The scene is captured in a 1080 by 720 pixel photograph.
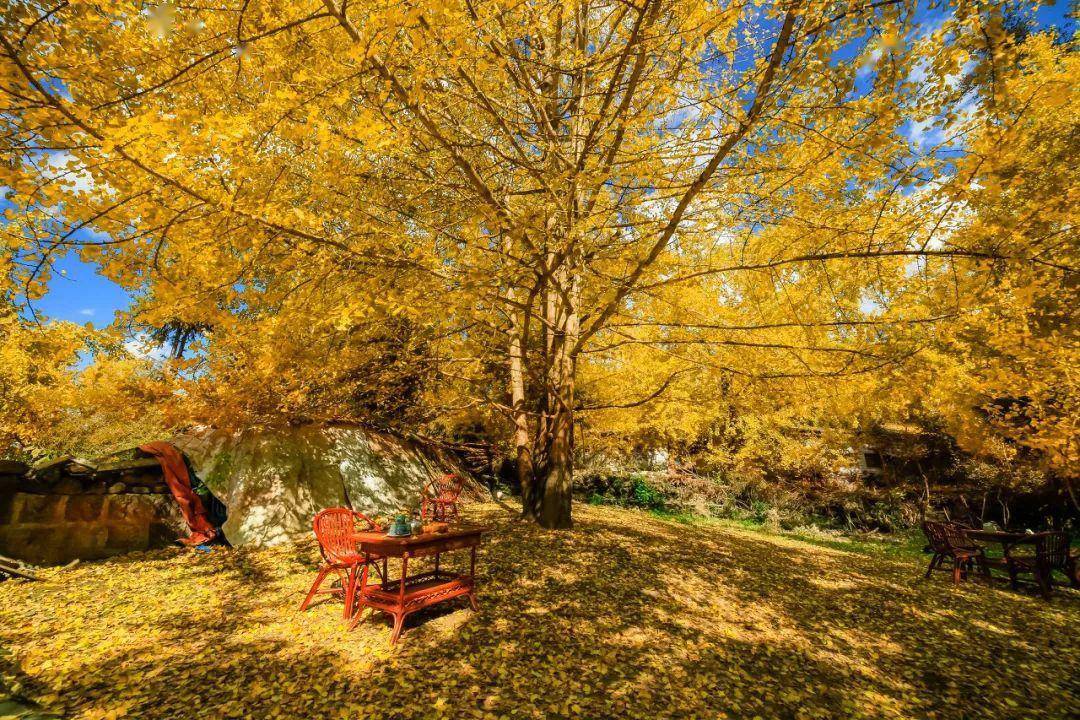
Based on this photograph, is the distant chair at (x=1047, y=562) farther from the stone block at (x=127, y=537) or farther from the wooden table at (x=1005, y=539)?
the stone block at (x=127, y=537)

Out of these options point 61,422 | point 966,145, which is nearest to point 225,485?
point 61,422

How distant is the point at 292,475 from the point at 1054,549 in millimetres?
10460

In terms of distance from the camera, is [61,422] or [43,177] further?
[61,422]

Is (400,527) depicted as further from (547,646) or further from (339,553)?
(547,646)

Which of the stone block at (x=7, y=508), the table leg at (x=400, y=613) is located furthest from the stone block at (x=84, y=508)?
the table leg at (x=400, y=613)

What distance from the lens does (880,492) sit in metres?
11.3

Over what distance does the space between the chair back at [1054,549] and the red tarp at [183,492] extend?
10.5 m

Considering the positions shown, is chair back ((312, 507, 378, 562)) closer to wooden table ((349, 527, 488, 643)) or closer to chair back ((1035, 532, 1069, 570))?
wooden table ((349, 527, 488, 643))

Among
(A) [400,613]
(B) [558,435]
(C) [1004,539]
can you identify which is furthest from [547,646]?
(C) [1004,539]

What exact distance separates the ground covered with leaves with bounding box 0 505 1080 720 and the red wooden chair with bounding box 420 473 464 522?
2.29 meters

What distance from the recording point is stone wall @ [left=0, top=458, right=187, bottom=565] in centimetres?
535

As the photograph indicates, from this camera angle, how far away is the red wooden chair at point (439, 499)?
7.91 meters

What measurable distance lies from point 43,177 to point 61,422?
1031 centimetres

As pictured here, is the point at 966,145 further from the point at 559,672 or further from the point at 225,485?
the point at 225,485
